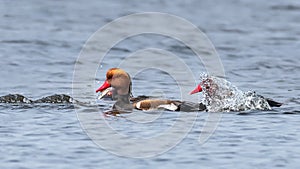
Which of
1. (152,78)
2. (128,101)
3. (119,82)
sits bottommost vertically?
(128,101)

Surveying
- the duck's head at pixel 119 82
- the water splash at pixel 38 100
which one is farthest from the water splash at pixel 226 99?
the water splash at pixel 38 100

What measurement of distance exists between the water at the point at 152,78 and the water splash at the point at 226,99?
252 mm

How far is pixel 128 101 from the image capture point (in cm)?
1265

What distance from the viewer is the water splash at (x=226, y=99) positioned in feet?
40.1

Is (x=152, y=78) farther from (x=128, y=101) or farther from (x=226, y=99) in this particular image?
(x=226, y=99)

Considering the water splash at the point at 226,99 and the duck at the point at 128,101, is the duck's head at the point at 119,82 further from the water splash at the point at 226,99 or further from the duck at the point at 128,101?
the water splash at the point at 226,99

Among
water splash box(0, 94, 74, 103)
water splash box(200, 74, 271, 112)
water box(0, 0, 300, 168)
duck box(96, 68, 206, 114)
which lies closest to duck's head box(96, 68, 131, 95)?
duck box(96, 68, 206, 114)

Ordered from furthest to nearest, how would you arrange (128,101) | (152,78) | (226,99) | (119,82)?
(152,78), (119,82), (128,101), (226,99)

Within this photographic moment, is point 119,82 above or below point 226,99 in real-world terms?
above

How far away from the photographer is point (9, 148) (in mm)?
9586

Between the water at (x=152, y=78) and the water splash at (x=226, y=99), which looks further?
the water splash at (x=226, y=99)

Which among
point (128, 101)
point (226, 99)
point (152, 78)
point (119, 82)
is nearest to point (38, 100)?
point (119, 82)

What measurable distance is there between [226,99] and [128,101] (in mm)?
1566

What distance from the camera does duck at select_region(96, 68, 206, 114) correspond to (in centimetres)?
1211
